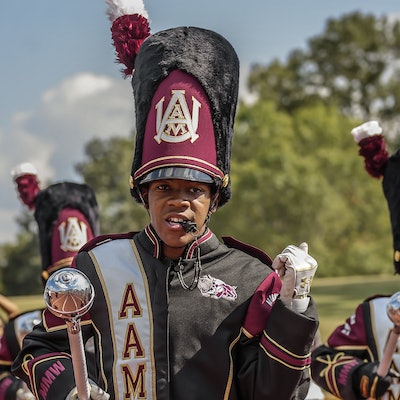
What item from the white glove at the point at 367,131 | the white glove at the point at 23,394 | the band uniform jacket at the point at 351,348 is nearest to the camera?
the band uniform jacket at the point at 351,348

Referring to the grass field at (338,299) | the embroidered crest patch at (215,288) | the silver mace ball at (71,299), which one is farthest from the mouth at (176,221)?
the grass field at (338,299)

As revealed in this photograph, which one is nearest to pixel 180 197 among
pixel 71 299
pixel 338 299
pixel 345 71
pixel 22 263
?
pixel 71 299

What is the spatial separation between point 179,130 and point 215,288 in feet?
1.92

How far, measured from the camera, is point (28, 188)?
731cm

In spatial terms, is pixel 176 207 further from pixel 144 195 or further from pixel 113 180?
pixel 113 180

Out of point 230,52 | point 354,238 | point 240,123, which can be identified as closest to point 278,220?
point 354,238

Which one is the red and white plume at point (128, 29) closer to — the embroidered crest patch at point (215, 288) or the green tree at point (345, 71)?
the embroidered crest patch at point (215, 288)

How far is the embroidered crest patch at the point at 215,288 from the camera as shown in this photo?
11.8 ft

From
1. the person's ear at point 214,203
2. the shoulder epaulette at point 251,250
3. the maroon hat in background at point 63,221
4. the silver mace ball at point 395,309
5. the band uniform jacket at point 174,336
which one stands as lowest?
the band uniform jacket at point 174,336

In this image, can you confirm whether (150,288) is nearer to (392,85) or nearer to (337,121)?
(337,121)

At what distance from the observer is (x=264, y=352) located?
3396mm

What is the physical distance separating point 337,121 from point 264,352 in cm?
3738

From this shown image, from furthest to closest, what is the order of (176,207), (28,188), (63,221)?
(28,188), (63,221), (176,207)

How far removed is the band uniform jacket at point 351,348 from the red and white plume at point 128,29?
2371mm
